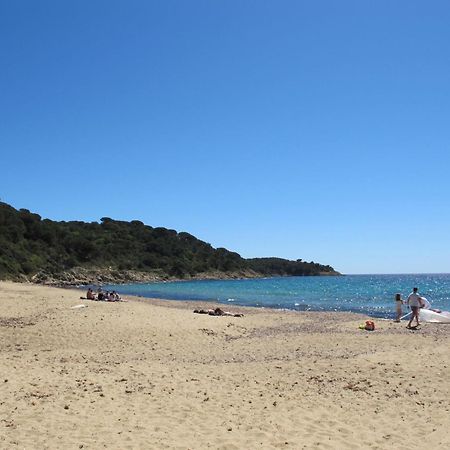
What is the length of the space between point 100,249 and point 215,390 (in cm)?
9652

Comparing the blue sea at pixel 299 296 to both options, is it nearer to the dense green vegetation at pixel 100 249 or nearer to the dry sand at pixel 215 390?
the dense green vegetation at pixel 100 249

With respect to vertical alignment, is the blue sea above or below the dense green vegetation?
below

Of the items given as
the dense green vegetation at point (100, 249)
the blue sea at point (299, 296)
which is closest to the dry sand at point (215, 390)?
the blue sea at point (299, 296)

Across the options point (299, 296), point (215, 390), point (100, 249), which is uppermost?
point (100, 249)

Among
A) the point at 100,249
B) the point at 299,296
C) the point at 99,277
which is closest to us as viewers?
the point at 299,296

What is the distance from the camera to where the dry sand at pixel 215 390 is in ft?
25.7

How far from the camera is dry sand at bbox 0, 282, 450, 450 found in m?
7.84

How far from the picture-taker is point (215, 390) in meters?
10.6

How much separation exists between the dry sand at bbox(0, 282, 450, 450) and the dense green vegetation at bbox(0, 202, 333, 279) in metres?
56.2

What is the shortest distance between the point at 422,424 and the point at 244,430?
3.26 meters

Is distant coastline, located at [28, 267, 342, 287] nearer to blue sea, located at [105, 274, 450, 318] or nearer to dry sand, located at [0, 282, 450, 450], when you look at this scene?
blue sea, located at [105, 274, 450, 318]

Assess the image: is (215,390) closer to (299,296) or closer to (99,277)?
(299,296)

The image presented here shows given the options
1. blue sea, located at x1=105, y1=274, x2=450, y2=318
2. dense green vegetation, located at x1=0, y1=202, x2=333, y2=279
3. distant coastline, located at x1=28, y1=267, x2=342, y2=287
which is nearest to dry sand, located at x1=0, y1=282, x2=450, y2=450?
blue sea, located at x1=105, y1=274, x2=450, y2=318

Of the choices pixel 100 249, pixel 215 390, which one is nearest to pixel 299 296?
pixel 215 390
